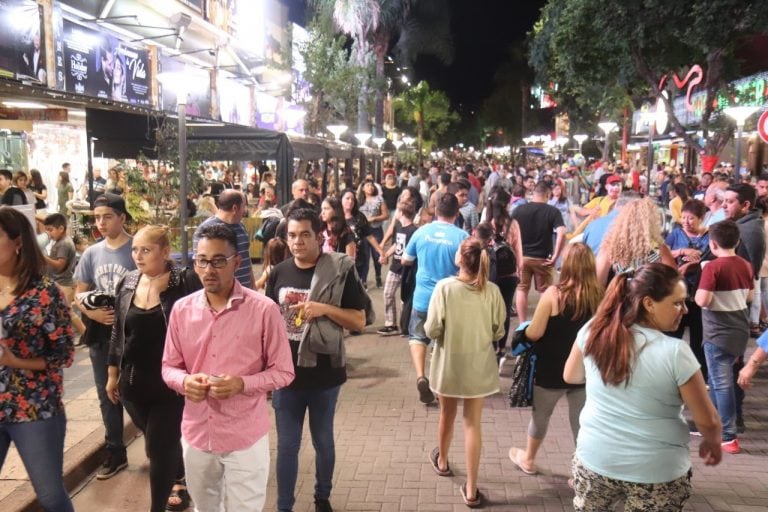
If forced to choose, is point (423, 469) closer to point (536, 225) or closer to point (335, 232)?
point (335, 232)

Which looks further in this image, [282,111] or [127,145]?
[282,111]

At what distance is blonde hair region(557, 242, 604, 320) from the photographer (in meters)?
4.41

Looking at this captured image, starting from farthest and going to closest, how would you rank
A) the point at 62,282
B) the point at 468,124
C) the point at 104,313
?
the point at 468,124 → the point at 62,282 → the point at 104,313

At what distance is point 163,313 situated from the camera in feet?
12.7

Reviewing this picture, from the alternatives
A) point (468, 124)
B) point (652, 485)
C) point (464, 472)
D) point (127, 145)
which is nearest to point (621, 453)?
point (652, 485)

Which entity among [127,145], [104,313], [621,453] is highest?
[127,145]

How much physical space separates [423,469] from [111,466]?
2.26 metres

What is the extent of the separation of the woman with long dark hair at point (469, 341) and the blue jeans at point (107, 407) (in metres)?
2.24

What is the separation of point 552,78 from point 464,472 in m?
24.0

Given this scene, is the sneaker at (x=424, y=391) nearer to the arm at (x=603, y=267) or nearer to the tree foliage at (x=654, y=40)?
the arm at (x=603, y=267)

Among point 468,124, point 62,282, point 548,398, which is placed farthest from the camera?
point 468,124

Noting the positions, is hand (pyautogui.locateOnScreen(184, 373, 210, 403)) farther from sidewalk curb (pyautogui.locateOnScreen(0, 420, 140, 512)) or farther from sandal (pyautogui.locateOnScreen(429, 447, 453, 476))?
sandal (pyautogui.locateOnScreen(429, 447, 453, 476))

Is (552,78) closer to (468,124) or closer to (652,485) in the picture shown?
(652,485)

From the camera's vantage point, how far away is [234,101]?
73.9 feet
